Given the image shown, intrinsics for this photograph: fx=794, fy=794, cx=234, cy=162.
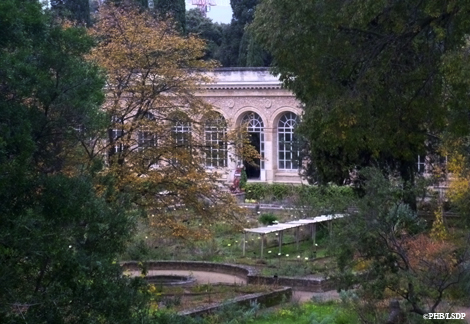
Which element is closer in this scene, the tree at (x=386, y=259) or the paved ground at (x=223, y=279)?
the tree at (x=386, y=259)

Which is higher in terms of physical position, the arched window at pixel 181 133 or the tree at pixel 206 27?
the tree at pixel 206 27

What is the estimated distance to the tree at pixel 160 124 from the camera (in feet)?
54.0

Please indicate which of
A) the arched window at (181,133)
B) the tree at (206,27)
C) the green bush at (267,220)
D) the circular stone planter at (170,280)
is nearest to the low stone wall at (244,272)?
the circular stone planter at (170,280)

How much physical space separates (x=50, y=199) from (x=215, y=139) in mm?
11026

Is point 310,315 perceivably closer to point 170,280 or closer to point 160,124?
point 160,124

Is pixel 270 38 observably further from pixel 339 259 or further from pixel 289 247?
pixel 289 247

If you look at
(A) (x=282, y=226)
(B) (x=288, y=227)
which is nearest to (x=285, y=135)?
(A) (x=282, y=226)

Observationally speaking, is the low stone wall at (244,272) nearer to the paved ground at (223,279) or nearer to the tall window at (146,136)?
the paved ground at (223,279)

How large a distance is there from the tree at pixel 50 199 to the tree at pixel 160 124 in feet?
28.5

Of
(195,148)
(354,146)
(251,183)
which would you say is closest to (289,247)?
(195,148)

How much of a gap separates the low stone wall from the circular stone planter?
0.40 m

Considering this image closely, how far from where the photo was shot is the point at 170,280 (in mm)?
18750

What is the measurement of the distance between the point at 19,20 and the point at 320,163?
1650 centimetres

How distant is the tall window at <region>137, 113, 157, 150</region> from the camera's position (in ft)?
54.7
